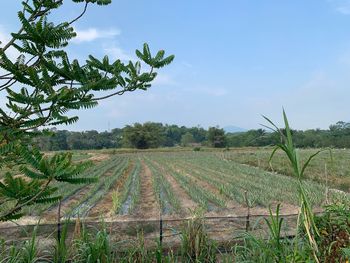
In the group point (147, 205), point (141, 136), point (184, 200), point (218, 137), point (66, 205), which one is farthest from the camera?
point (218, 137)

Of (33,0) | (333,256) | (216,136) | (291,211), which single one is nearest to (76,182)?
(33,0)

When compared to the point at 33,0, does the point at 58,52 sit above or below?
below

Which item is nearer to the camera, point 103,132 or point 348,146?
point 348,146

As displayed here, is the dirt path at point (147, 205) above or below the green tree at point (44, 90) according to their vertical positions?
below

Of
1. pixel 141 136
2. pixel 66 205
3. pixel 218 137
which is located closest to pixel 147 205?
pixel 66 205

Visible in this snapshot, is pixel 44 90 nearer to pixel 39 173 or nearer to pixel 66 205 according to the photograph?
pixel 39 173

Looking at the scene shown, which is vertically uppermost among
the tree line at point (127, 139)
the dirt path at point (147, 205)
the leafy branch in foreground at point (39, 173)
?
the tree line at point (127, 139)

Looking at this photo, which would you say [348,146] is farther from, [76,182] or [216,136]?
[76,182]

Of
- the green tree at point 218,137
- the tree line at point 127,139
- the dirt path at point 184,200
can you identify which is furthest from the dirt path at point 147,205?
the green tree at point 218,137

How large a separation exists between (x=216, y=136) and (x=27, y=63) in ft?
231

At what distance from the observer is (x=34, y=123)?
1.69 m

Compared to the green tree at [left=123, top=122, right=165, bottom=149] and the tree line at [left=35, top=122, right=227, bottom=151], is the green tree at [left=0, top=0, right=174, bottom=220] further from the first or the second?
the green tree at [left=123, top=122, right=165, bottom=149]

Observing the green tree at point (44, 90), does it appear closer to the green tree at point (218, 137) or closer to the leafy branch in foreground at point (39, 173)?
the leafy branch in foreground at point (39, 173)

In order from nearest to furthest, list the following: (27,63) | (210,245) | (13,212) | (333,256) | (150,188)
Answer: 1. (13,212)
2. (27,63)
3. (333,256)
4. (210,245)
5. (150,188)
